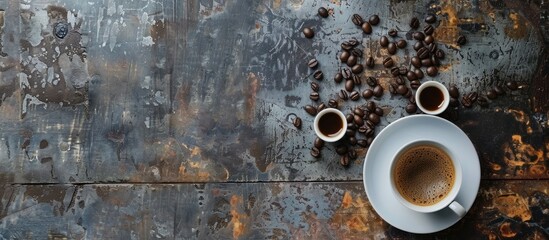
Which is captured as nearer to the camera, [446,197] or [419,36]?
[446,197]

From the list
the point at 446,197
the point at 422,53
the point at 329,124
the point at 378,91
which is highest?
the point at 422,53

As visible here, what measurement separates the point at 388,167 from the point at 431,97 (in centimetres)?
26

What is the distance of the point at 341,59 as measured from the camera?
213 centimetres

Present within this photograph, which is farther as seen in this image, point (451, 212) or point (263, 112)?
point (263, 112)

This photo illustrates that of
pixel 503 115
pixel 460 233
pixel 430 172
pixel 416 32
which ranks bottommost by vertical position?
pixel 460 233

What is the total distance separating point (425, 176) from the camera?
2033 millimetres

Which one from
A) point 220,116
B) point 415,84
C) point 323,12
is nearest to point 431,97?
point 415,84

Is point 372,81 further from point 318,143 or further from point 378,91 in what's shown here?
point 318,143

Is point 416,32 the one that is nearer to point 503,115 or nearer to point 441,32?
point 441,32

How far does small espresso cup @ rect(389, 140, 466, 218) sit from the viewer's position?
1966 millimetres

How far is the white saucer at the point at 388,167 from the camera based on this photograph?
2000 mm

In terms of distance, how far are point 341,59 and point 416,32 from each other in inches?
9.7

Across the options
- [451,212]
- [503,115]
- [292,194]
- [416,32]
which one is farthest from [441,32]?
[292,194]

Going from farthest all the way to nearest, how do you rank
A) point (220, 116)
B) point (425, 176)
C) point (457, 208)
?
point (220, 116) → point (425, 176) → point (457, 208)
